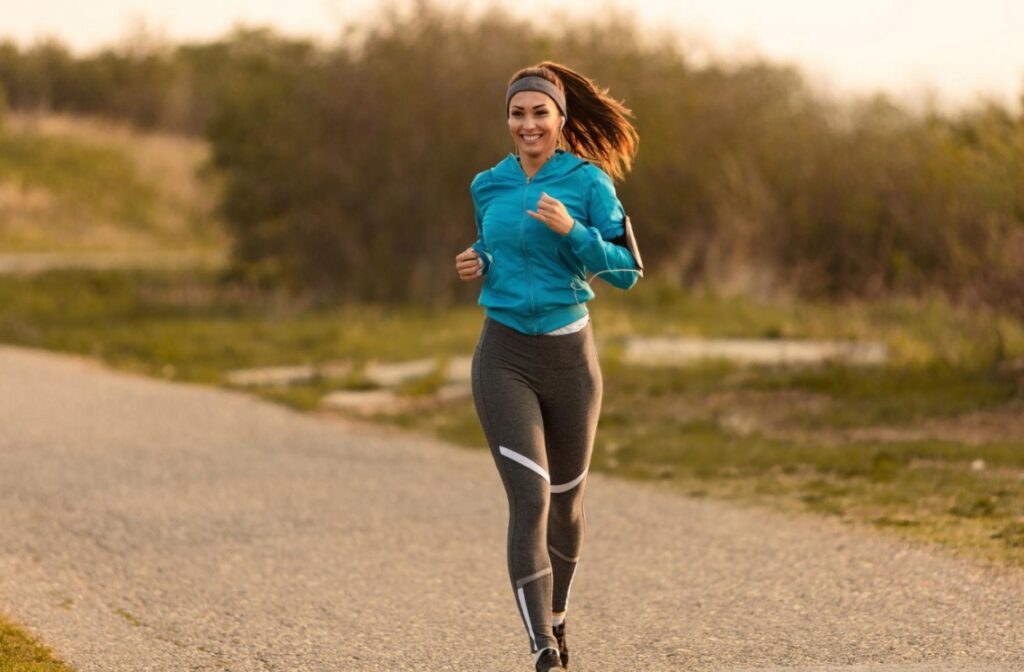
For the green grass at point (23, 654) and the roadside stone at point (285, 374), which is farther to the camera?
the roadside stone at point (285, 374)

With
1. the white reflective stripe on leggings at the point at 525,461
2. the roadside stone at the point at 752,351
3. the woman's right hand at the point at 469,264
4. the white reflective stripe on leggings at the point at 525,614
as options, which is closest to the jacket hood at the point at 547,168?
the woman's right hand at the point at 469,264

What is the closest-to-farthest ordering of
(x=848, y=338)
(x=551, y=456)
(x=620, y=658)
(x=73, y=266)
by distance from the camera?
1. (x=551, y=456)
2. (x=620, y=658)
3. (x=848, y=338)
4. (x=73, y=266)

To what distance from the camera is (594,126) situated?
5805mm

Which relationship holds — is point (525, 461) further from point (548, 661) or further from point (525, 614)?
point (548, 661)

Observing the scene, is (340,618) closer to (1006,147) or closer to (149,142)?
(1006,147)

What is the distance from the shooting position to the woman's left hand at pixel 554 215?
5145 millimetres

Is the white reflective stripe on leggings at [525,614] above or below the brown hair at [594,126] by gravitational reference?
below

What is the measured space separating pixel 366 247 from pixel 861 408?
→ 33.8ft

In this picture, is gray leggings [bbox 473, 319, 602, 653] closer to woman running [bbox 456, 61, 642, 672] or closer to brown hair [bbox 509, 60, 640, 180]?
woman running [bbox 456, 61, 642, 672]

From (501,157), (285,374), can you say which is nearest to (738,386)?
(285,374)

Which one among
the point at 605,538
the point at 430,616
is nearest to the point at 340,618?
the point at 430,616

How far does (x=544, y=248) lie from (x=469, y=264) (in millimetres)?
259

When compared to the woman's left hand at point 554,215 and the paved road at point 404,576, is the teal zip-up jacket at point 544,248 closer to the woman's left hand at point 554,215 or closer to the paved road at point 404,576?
the woman's left hand at point 554,215

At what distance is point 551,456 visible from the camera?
5551mm
